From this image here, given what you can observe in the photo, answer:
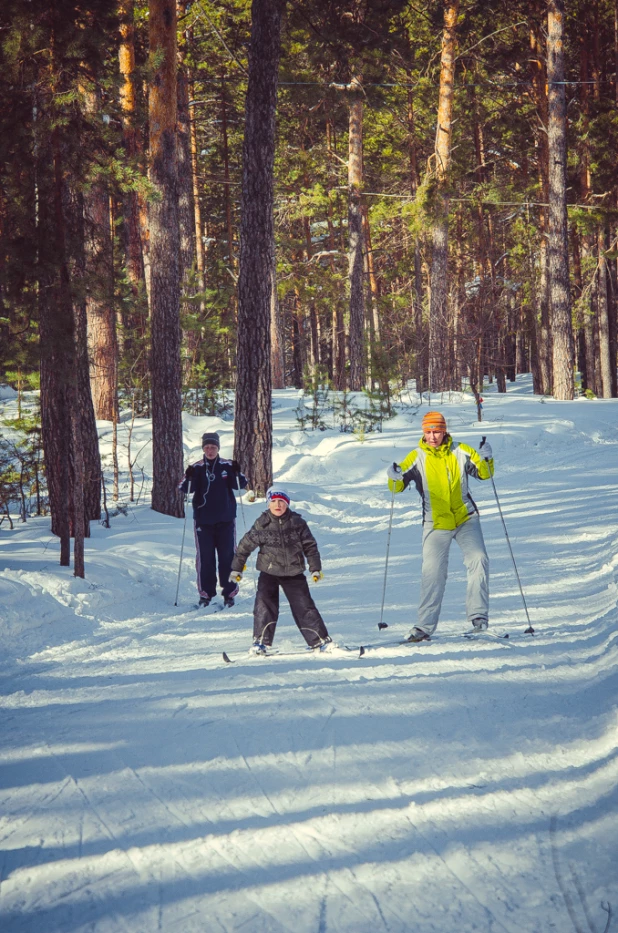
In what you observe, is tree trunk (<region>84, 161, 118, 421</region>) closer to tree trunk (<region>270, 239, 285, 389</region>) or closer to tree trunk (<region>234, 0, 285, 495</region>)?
tree trunk (<region>234, 0, 285, 495</region>)

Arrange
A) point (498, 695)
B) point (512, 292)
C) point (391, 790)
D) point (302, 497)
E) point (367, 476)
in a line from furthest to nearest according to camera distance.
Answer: point (512, 292), point (367, 476), point (302, 497), point (498, 695), point (391, 790)

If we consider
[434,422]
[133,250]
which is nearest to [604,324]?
[133,250]

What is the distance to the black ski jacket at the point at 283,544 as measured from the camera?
7.38 metres

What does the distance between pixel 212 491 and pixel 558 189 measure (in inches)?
693

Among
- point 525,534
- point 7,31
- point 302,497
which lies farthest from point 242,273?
point 525,534

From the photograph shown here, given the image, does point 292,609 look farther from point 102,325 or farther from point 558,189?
point 558,189

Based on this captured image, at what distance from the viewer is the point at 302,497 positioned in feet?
50.3

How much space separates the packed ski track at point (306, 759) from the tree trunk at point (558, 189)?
14308mm

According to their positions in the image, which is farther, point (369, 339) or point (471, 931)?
point (369, 339)

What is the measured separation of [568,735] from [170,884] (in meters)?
2.59

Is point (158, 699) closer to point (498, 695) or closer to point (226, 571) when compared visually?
point (498, 695)

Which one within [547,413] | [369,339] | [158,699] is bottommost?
[158,699]

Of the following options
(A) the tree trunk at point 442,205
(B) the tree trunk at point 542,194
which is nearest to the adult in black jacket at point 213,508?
(A) the tree trunk at point 442,205

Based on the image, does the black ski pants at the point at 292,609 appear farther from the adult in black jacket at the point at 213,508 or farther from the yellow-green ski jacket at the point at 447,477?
the adult in black jacket at the point at 213,508
